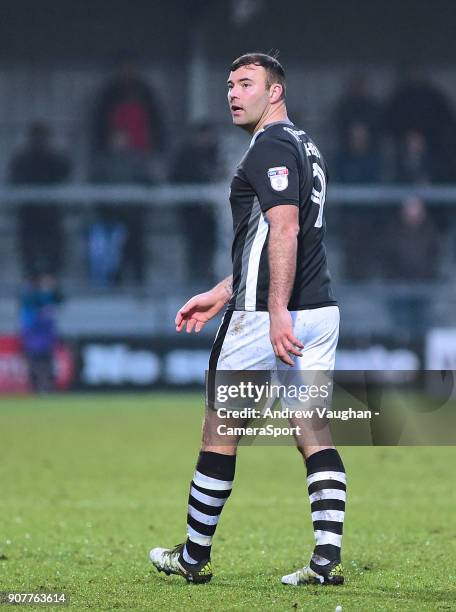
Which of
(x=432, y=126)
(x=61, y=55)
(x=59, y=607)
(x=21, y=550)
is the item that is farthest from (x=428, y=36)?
(x=59, y=607)

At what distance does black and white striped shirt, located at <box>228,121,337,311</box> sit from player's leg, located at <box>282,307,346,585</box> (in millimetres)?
113

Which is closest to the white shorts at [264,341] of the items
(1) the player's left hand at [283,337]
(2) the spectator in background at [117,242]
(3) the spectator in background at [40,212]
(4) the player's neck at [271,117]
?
(1) the player's left hand at [283,337]

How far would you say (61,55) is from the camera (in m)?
22.3

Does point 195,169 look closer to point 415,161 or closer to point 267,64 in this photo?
point 415,161

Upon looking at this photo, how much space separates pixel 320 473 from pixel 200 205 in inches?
513

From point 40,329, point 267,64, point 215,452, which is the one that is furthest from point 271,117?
point 40,329

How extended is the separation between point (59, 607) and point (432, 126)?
15.1 metres

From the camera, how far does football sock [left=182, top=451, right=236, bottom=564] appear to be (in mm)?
5516

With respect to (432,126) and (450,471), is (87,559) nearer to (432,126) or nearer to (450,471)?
(450,471)

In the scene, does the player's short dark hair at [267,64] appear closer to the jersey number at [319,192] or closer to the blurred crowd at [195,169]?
the jersey number at [319,192]

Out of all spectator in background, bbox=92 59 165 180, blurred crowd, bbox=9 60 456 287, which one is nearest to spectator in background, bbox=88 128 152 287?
blurred crowd, bbox=9 60 456 287

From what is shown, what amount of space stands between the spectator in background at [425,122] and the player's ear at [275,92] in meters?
13.6

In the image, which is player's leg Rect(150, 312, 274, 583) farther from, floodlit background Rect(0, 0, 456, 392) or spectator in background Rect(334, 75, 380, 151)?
spectator in background Rect(334, 75, 380, 151)

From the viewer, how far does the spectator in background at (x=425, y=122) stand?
62.6 ft
